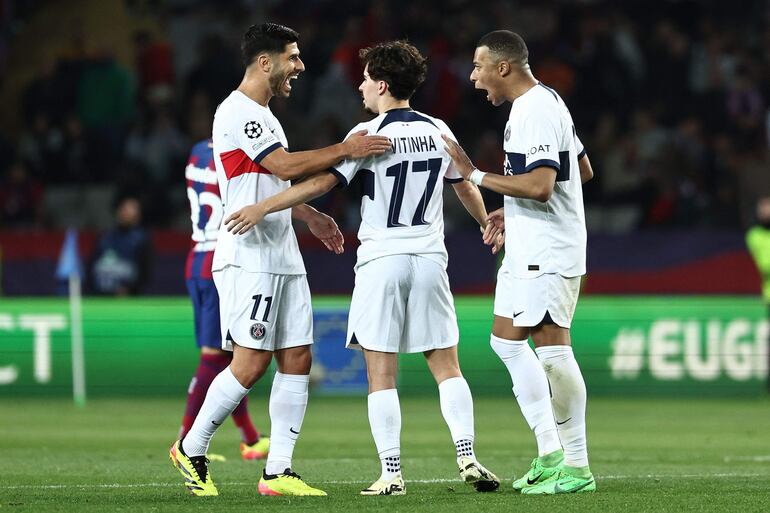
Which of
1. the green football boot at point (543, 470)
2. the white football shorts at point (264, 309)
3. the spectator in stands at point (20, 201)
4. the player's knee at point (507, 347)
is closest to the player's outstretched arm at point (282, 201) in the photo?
the white football shorts at point (264, 309)

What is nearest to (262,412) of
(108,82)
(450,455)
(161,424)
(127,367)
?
(161,424)

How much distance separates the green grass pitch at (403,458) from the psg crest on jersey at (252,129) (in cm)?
194

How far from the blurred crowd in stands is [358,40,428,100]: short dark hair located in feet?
35.1

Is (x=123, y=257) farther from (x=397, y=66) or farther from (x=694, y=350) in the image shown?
(x=397, y=66)

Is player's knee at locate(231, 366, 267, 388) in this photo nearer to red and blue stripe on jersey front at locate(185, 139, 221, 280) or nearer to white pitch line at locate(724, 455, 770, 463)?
red and blue stripe on jersey front at locate(185, 139, 221, 280)

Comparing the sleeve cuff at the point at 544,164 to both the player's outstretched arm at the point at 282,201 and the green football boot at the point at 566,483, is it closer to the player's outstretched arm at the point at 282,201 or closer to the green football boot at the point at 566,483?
the player's outstretched arm at the point at 282,201

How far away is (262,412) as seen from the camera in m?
14.1

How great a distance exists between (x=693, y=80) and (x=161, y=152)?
24.9 feet

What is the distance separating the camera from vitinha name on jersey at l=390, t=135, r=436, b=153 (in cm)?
→ 754

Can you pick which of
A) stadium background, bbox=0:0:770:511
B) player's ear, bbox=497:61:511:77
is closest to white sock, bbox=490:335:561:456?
player's ear, bbox=497:61:511:77

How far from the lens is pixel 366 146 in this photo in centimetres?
745

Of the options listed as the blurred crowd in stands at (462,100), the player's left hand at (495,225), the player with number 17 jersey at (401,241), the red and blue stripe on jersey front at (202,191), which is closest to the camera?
the player with number 17 jersey at (401,241)

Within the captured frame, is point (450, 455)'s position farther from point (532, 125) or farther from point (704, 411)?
point (704, 411)

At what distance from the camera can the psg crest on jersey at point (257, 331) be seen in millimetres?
7570
